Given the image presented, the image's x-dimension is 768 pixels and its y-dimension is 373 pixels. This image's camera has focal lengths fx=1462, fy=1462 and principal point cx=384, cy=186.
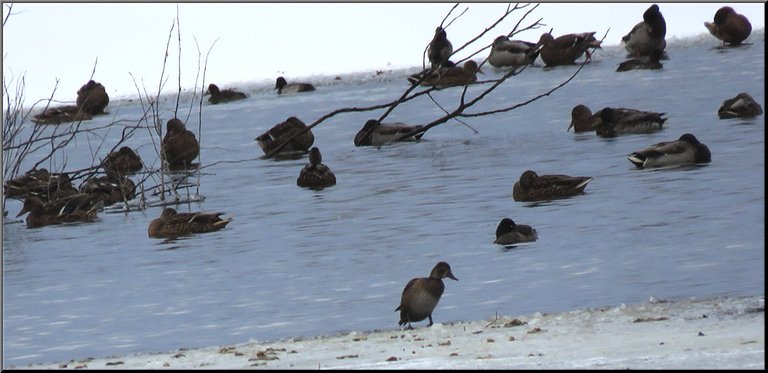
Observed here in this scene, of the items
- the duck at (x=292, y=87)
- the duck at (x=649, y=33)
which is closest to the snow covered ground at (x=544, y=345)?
the duck at (x=649, y=33)

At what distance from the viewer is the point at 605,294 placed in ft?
25.6

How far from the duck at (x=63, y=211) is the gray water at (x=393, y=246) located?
5.5 inches

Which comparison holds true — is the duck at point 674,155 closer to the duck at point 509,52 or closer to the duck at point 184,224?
the duck at point 184,224

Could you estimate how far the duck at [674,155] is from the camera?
13273 millimetres

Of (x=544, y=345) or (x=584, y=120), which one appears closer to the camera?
(x=544, y=345)

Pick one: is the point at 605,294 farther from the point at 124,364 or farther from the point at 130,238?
the point at 130,238

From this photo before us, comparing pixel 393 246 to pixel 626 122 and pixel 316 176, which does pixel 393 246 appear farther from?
pixel 626 122

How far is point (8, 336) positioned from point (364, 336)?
2156mm

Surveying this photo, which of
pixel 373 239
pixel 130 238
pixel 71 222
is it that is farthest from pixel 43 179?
pixel 373 239

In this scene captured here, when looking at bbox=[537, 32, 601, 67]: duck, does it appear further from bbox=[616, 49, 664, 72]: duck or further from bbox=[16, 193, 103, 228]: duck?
bbox=[16, 193, 103, 228]: duck

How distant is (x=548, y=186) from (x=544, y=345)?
596cm

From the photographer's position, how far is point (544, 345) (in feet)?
20.5

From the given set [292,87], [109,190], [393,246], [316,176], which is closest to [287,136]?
[316,176]

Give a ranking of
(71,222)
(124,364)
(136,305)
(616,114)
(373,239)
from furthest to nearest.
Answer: (616,114), (71,222), (373,239), (136,305), (124,364)
